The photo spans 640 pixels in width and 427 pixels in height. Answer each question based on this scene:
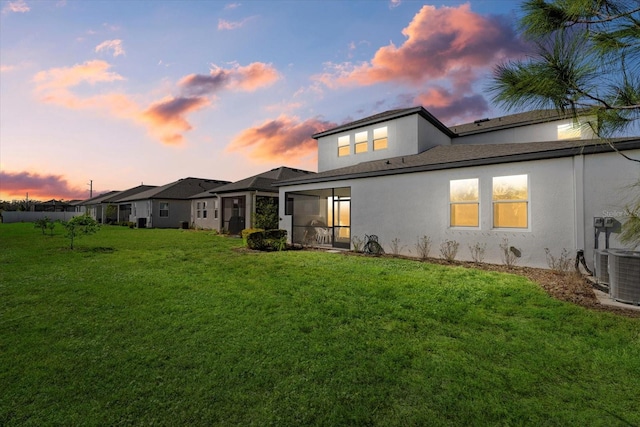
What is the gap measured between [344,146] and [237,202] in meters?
12.6

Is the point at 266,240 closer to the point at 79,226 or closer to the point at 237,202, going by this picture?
the point at 79,226

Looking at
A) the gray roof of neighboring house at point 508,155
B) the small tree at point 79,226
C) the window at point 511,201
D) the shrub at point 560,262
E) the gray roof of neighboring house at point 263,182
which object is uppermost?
the gray roof of neighboring house at point 263,182

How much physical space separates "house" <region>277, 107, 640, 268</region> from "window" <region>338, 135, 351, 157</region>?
29 cm

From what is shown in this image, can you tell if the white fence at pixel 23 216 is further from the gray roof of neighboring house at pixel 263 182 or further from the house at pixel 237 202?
the gray roof of neighboring house at pixel 263 182

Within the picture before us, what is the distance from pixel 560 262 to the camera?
24.2 feet

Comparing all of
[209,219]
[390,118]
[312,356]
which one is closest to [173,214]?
[209,219]

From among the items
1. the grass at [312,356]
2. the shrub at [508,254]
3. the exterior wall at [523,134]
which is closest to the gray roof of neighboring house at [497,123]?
the exterior wall at [523,134]

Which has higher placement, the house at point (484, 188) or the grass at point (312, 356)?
the house at point (484, 188)

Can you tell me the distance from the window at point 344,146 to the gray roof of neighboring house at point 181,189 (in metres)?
20.9

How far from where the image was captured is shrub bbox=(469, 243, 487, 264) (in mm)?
8695

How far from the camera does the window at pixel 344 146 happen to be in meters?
15.6

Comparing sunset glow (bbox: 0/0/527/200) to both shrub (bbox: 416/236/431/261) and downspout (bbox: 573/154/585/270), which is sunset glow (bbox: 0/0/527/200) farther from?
shrub (bbox: 416/236/431/261)

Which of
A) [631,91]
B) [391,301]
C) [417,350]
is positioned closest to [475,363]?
[417,350]

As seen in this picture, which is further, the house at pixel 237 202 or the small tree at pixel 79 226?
the house at pixel 237 202
